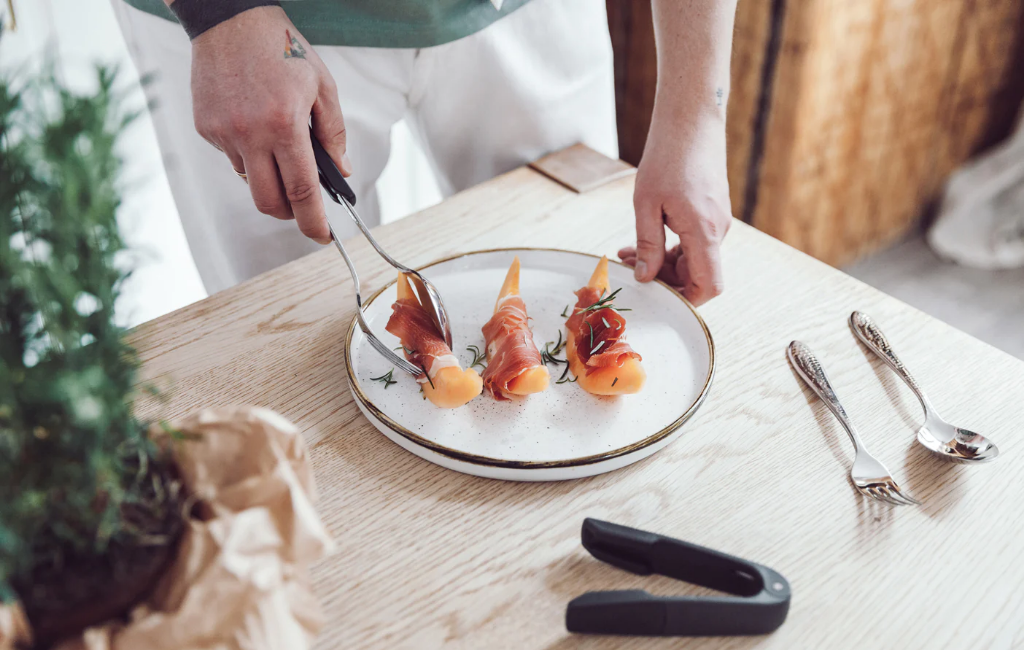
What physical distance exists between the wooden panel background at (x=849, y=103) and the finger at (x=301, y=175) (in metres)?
1.54

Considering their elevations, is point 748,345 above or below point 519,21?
below

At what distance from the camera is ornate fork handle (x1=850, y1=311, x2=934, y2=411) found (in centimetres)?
81

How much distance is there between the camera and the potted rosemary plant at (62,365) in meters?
0.39

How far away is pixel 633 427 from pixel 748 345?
0.23 meters

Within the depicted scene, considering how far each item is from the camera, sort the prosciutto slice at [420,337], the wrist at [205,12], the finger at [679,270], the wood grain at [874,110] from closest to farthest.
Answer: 1. the prosciutto slice at [420,337]
2. the wrist at [205,12]
3. the finger at [679,270]
4. the wood grain at [874,110]

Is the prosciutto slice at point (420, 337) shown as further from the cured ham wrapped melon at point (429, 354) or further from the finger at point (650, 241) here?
the finger at point (650, 241)

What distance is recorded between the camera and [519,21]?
4.24ft

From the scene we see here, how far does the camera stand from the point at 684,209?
956 millimetres

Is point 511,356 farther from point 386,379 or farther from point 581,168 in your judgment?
point 581,168

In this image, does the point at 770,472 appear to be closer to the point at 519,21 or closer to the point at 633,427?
the point at 633,427

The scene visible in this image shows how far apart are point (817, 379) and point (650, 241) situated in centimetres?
27

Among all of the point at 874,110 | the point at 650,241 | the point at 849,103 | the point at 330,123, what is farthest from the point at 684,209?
the point at 874,110

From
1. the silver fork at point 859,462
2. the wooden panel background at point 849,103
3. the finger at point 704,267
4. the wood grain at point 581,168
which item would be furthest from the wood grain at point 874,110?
the silver fork at point 859,462

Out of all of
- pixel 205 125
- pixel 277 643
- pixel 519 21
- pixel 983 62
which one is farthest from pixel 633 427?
pixel 983 62
